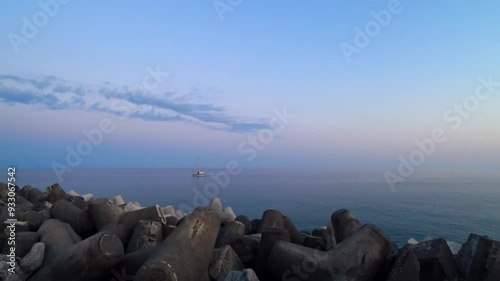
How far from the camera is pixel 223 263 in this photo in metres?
4.89

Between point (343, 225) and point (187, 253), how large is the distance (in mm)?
2699

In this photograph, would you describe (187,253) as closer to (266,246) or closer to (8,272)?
(266,246)

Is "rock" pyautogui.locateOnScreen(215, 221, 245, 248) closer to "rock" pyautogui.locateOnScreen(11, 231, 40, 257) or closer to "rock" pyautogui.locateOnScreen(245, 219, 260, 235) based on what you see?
"rock" pyautogui.locateOnScreen(245, 219, 260, 235)

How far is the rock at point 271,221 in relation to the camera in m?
6.46

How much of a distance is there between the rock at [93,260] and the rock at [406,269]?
310cm

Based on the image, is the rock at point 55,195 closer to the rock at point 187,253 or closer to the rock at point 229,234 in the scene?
the rock at point 229,234

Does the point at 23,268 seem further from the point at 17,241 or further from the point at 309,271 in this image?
the point at 309,271

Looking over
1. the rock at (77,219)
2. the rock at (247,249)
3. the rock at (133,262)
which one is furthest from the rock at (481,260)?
the rock at (77,219)

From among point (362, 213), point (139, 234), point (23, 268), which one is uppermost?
point (139, 234)

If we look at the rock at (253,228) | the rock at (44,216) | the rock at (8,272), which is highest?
the rock at (44,216)

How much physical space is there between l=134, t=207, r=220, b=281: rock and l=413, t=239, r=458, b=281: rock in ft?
8.20

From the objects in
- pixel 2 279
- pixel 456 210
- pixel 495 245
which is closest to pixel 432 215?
pixel 456 210

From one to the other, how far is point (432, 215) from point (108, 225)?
20.1 meters

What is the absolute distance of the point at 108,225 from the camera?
618 centimetres
